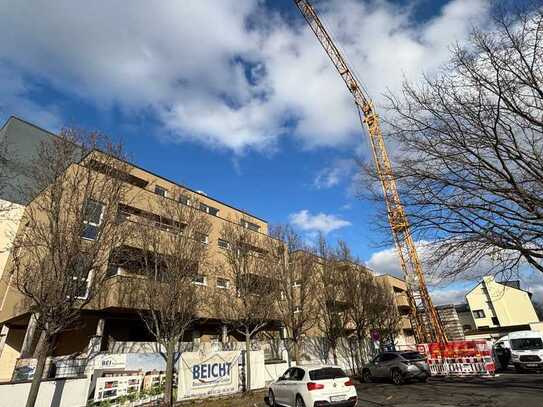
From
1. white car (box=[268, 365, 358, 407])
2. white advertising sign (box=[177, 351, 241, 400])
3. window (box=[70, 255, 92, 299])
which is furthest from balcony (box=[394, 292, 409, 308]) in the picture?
window (box=[70, 255, 92, 299])

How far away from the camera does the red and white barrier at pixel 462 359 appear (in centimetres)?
1628

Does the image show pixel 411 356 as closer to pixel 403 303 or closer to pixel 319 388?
pixel 319 388

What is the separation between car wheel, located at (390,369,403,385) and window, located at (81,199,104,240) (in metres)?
14.8

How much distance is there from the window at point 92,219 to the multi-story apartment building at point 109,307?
0.19 meters

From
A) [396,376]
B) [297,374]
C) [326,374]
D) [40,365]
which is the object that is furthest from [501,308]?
[40,365]

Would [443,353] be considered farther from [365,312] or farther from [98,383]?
[98,383]

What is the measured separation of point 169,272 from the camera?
14828 mm

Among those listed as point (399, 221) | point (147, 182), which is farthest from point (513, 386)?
point (147, 182)

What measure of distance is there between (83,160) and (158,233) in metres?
5.17

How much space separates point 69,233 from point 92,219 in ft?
3.19

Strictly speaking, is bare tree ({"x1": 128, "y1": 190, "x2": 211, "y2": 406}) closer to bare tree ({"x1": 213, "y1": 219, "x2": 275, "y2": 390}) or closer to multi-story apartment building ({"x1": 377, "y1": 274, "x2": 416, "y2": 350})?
bare tree ({"x1": 213, "y1": 219, "x2": 275, "y2": 390})

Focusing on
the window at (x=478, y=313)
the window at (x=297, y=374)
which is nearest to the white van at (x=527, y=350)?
the window at (x=297, y=374)

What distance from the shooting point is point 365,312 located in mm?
26016

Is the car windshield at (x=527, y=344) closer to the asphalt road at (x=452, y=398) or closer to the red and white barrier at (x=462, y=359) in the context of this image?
the red and white barrier at (x=462, y=359)
